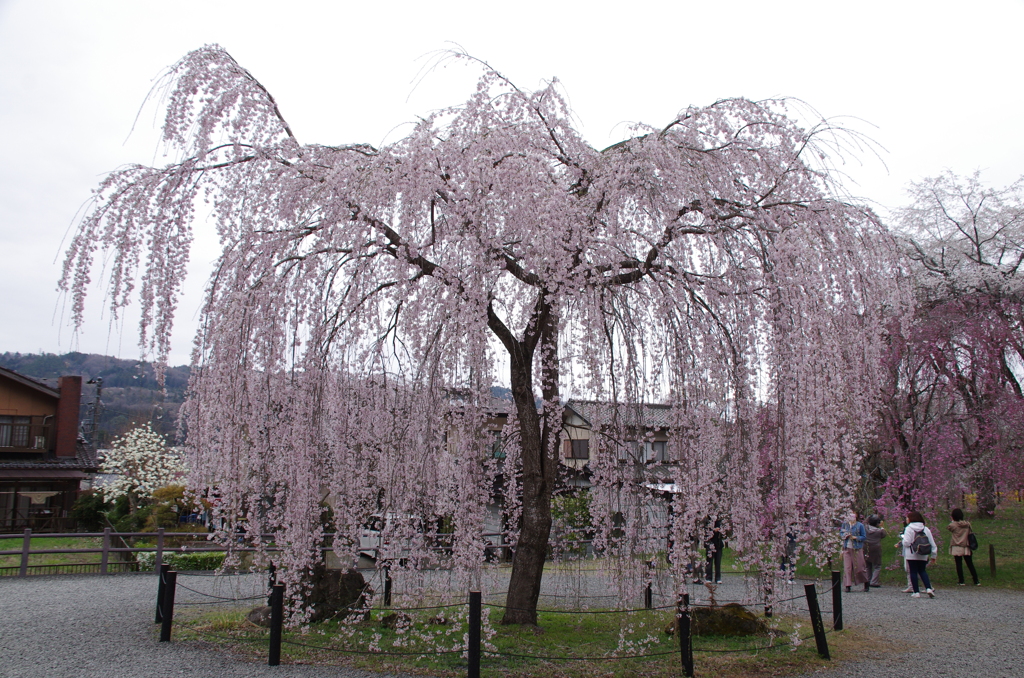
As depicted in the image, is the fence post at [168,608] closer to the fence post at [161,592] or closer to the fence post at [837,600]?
the fence post at [161,592]

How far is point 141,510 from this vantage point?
1503 cm

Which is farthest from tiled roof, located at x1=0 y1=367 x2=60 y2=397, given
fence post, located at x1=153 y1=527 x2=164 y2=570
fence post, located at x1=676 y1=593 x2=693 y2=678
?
fence post, located at x1=676 y1=593 x2=693 y2=678

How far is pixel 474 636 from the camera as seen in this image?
4.76 meters

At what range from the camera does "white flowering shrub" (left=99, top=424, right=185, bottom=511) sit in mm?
18875

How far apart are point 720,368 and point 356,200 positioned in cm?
341

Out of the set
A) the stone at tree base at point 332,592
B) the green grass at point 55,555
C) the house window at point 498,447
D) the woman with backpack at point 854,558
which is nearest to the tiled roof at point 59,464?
the green grass at point 55,555

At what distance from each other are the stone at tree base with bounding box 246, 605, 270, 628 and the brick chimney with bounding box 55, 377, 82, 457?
17.9m

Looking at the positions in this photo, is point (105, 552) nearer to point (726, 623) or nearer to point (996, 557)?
point (726, 623)

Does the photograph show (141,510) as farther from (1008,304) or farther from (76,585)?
(1008,304)

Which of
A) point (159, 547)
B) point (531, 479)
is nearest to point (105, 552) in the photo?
point (159, 547)

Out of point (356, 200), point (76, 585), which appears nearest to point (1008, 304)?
point (356, 200)

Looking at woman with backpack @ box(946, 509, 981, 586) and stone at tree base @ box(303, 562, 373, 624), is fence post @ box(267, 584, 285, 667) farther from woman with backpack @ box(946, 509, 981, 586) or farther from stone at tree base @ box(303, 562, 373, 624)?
woman with backpack @ box(946, 509, 981, 586)

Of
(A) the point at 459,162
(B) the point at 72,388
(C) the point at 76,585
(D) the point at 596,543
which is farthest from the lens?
(B) the point at 72,388

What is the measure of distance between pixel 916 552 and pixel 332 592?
8524mm
